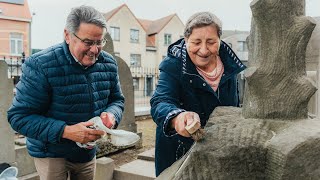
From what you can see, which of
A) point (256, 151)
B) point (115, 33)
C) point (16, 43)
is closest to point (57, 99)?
point (256, 151)

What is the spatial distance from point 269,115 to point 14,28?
21.9 metres

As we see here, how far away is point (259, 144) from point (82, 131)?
96 centimetres

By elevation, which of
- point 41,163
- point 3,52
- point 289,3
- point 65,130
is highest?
point 3,52

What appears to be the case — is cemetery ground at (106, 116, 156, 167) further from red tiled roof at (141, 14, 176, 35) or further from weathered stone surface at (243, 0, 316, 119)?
red tiled roof at (141, 14, 176, 35)

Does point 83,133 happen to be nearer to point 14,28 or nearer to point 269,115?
point 269,115

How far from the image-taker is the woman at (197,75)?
158 centimetres

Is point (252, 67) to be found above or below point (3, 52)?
below

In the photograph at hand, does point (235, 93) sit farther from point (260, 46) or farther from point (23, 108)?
point (23, 108)

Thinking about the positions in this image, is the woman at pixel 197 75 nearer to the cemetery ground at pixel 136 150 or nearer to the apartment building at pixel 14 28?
the cemetery ground at pixel 136 150

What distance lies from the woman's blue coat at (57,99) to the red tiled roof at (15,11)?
20.5m

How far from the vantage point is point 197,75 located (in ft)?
5.41

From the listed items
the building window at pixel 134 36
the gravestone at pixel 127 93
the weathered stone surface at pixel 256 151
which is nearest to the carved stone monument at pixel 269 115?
the weathered stone surface at pixel 256 151

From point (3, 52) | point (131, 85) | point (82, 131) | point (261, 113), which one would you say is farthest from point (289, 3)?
point (3, 52)

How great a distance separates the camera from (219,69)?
5.59 feet
